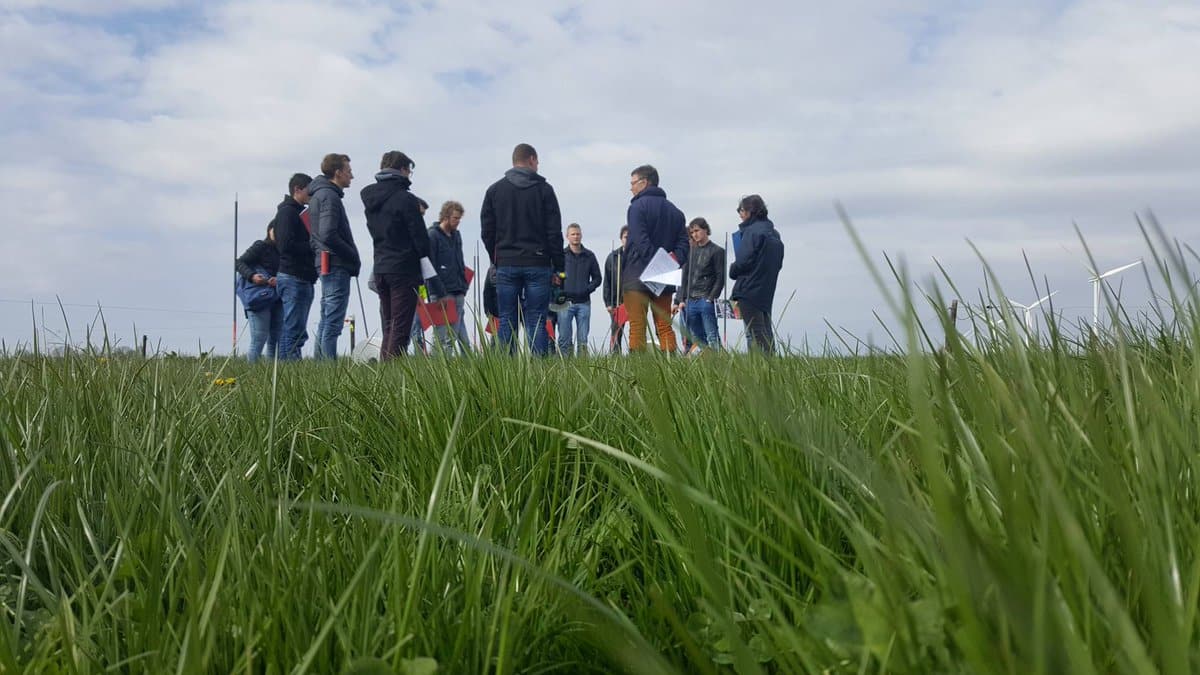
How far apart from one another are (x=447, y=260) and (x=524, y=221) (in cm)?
289

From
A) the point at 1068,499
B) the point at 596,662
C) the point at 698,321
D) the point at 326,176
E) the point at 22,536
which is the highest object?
the point at 326,176

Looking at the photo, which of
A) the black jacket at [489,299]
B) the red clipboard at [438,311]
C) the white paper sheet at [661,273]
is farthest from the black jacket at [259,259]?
the white paper sheet at [661,273]

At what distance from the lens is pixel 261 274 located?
375 inches

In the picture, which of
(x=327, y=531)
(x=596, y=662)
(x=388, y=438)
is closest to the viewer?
(x=596, y=662)

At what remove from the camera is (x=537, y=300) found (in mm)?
8578

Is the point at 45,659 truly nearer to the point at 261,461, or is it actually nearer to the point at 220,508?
the point at 261,461

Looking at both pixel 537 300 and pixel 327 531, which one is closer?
pixel 327 531

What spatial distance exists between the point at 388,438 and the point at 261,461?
32.9 inches

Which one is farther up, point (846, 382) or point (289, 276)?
point (289, 276)

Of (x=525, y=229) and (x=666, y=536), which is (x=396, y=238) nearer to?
(x=525, y=229)

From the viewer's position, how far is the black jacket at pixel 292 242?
9102 millimetres

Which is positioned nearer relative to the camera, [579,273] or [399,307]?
[399,307]

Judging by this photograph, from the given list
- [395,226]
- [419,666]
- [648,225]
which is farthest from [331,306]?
[419,666]

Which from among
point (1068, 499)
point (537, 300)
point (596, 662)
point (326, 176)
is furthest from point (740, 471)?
point (326, 176)
